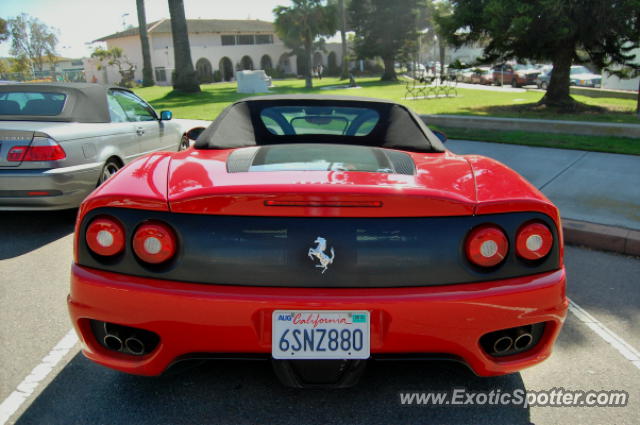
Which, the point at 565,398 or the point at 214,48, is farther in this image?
the point at 214,48

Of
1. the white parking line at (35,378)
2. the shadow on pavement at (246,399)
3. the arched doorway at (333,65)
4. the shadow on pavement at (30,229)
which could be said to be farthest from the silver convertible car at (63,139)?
the arched doorway at (333,65)

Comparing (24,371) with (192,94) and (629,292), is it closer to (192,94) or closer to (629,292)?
(629,292)

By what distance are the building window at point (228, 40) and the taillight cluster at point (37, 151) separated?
58349 mm

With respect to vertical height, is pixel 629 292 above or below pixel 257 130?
below

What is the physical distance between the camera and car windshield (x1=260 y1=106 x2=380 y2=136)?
3.51 meters

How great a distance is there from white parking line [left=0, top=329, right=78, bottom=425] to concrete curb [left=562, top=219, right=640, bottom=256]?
13.5 feet

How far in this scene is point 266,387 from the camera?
2494 millimetres

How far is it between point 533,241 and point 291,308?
989 millimetres

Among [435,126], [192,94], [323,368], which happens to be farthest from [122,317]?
[192,94]

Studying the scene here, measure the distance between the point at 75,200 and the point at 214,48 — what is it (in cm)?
5587

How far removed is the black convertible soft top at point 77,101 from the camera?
546 centimetres

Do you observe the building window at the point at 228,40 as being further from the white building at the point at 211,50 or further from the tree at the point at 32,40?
the tree at the point at 32,40

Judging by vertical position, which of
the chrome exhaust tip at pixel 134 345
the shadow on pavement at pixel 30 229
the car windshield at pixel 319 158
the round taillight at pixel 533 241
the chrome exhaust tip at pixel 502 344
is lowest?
the shadow on pavement at pixel 30 229

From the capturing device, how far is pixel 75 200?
16.9 feet
